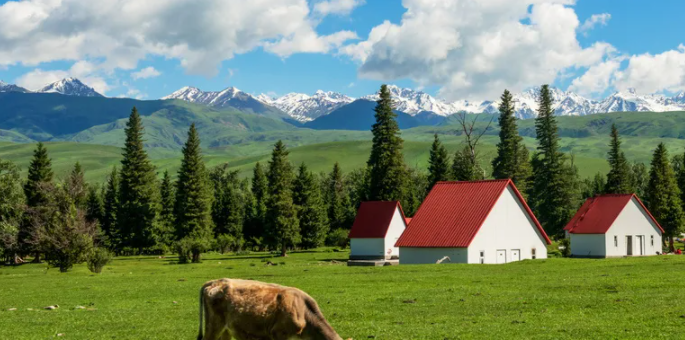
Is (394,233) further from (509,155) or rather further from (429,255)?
(509,155)

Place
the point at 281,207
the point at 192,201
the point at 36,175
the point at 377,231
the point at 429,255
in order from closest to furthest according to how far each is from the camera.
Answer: the point at 429,255 → the point at 377,231 → the point at 36,175 → the point at 281,207 → the point at 192,201

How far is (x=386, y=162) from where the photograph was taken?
84.3 metres

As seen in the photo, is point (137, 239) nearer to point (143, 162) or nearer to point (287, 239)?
point (143, 162)

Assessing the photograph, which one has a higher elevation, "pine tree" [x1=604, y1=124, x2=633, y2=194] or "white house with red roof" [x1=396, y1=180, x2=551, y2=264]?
"pine tree" [x1=604, y1=124, x2=633, y2=194]

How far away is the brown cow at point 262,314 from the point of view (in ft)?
42.9

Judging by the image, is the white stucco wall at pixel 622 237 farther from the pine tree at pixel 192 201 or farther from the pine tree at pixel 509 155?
the pine tree at pixel 192 201

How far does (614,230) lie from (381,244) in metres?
25.1

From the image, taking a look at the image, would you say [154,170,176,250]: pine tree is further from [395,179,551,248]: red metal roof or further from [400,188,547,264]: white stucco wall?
[400,188,547,264]: white stucco wall

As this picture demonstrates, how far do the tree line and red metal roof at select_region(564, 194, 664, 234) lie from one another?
18542 mm

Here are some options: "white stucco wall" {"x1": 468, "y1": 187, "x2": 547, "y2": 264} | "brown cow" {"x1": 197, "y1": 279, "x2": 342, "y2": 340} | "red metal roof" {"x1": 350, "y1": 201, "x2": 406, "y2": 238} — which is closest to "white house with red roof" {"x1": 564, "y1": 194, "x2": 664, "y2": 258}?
"white stucco wall" {"x1": 468, "y1": 187, "x2": 547, "y2": 264}

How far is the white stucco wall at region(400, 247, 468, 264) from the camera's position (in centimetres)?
5434

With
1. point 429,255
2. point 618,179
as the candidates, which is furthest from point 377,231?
point 618,179

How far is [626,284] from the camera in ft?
96.7

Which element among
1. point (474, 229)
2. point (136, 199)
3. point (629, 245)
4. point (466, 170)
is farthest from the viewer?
point (136, 199)
